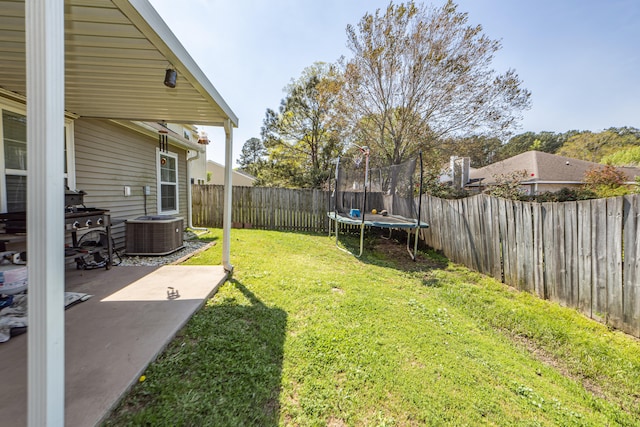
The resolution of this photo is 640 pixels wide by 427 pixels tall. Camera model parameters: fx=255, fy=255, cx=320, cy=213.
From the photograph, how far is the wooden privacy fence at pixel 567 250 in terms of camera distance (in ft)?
8.24

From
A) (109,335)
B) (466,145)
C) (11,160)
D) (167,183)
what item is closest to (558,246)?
(109,335)

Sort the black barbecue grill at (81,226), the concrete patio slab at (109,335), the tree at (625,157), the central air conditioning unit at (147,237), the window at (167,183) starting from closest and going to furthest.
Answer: the concrete patio slab at (109,335)
the black barbecue grill at (81,226)
the central air conditioning unit at (147,237)
the window at (167,183)
the tree at (625,157)

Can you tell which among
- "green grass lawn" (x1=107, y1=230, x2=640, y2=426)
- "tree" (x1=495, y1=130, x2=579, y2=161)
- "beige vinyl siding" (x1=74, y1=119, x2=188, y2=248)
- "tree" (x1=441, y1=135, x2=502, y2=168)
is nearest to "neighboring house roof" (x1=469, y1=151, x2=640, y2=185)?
"tree" (x1=441, y1=135, x2=502, y2=168)

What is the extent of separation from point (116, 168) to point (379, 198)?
6.59 m

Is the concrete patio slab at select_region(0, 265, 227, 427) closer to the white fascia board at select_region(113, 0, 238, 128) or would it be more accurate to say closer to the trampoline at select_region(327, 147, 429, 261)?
the white fascia board at select_region(113, 0, 238, 128)

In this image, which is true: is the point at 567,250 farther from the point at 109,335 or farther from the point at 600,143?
the point at 600,143

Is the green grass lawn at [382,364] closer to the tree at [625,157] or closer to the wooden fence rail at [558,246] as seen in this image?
the wooden fence rail at [558,246]

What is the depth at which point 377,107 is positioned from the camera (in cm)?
1123

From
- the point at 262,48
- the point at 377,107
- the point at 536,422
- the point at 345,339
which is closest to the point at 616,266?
the point at 536,422

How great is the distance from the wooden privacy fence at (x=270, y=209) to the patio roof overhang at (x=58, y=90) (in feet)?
17.1

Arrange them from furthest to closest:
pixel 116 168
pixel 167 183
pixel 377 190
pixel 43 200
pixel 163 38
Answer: pixel 377 190 → pixel 167 183 → pixel 116 168 → pixel 163 38 → pixel 43 200

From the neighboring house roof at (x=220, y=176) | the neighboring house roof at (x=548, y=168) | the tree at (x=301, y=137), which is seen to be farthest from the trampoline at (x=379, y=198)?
the neighboring house roof at (x=220, y=176)

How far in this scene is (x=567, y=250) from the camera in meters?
3.08

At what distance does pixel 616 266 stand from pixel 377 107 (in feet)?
33.1
